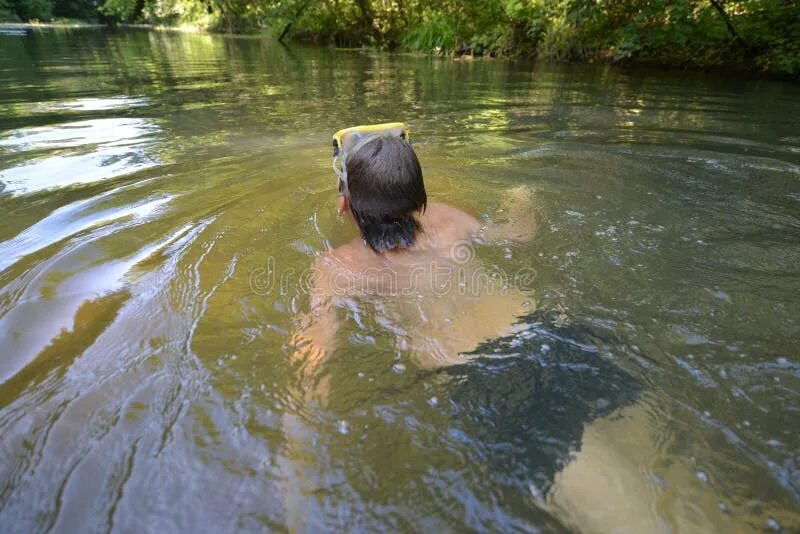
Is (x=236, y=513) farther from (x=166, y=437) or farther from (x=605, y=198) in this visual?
(x=605, y=198)

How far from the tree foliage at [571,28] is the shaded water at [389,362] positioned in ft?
26.7

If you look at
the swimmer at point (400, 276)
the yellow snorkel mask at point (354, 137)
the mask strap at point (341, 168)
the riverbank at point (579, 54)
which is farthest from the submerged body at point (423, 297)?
the riverbank at point (579, 54)

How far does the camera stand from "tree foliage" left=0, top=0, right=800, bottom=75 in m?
10.4

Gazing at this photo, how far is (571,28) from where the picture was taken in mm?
13617

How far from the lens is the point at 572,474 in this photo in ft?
4.74

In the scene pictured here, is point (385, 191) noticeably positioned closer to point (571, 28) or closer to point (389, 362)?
point (389, 362)

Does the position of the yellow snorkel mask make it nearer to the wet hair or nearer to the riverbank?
the wet hair

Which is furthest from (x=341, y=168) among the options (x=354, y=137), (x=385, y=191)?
(x=385, y=191)

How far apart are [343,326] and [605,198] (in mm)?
2480

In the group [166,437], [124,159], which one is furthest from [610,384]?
[124,159]

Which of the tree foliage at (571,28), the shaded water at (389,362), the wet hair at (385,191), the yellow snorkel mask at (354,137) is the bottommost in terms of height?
the shaded water at (389,362)

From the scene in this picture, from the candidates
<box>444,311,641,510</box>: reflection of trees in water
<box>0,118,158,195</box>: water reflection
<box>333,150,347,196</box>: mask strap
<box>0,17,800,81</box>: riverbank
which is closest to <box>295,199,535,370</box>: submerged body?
<box>444,311,641,510</box>: reflection of trees in water

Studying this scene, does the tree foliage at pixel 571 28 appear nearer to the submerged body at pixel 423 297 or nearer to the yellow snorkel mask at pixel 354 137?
the submerged body at pixel 423 297

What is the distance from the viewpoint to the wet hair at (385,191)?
2.21m
